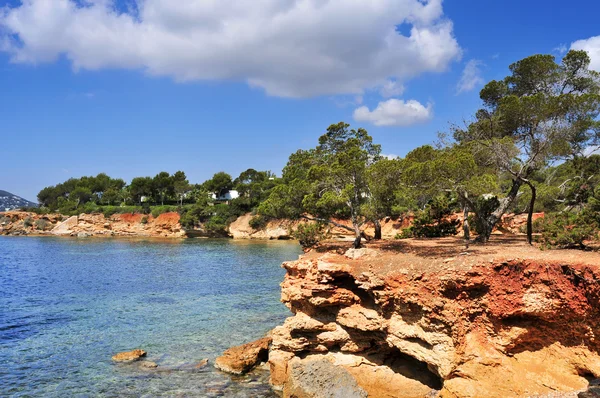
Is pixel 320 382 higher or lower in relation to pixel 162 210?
lower

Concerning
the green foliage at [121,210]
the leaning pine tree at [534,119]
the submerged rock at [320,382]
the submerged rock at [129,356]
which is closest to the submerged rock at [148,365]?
the submerged rock at [129,356]

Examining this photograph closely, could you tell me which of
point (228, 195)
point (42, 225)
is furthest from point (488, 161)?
point (42, 225)

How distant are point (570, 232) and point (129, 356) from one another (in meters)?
19.5

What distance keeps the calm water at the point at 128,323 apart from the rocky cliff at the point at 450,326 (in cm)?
332

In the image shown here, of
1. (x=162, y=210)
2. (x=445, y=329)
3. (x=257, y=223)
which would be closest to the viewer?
(x=445, y=329)

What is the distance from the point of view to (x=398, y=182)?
1953 centimetres

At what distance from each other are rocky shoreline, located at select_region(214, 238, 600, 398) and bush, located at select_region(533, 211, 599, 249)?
3.40 meters

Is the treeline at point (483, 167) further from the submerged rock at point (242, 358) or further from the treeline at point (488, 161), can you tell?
the submerged rock at point (242, 358)

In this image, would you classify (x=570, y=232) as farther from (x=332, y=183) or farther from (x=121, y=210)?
(x=121, y=210)

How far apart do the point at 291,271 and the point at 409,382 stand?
6385 mm

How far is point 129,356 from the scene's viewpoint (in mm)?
16281

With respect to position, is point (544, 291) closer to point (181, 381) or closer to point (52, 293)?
point (181, 381)

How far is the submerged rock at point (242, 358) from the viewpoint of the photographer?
15.2m

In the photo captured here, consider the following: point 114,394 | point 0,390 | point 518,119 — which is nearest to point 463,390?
point 114,394
